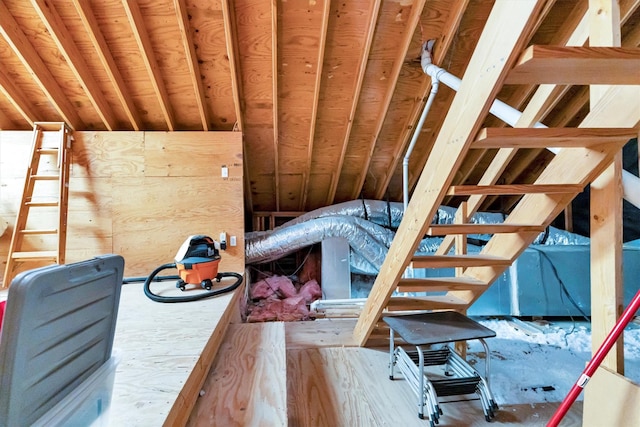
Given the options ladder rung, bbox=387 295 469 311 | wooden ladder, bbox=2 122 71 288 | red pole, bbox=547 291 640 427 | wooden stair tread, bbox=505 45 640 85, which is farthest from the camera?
wooden ladder, bbox=2 122 71 288

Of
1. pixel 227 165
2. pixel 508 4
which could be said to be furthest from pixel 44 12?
pixel 508 4

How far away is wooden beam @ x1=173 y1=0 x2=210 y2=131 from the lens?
87.9 inches

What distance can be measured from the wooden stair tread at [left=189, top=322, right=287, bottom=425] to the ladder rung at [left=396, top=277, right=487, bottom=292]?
0.89 metres

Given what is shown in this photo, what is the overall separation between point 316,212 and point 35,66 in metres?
3.11

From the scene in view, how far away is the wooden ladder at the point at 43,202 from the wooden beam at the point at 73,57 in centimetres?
43

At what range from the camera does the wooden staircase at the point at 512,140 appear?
81 centimetres

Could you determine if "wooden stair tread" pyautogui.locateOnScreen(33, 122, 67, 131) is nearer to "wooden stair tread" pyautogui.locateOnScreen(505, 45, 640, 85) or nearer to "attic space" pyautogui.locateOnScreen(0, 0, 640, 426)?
"attic space" pyautogui.locateOnScreen(0, 0, 640, 426)

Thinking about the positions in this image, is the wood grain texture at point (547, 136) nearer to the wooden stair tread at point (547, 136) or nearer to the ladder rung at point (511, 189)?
the wooden stair tread at point (547, 136)

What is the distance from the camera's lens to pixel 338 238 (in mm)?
3871

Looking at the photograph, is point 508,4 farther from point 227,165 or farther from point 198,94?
point 227,165

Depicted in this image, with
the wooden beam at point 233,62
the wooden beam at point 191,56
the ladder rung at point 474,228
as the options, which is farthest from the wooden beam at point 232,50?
the ladder rung at point 474,228

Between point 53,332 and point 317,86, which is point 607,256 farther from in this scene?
point 317,86

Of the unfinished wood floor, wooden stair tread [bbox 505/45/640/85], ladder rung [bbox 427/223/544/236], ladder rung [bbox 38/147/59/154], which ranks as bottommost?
the unfinished wood floor

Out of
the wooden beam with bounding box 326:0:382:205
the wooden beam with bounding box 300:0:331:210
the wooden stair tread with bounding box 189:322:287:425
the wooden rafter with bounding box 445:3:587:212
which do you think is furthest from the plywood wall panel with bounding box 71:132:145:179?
the wooden rafter with bounding box 445:3:587:212
